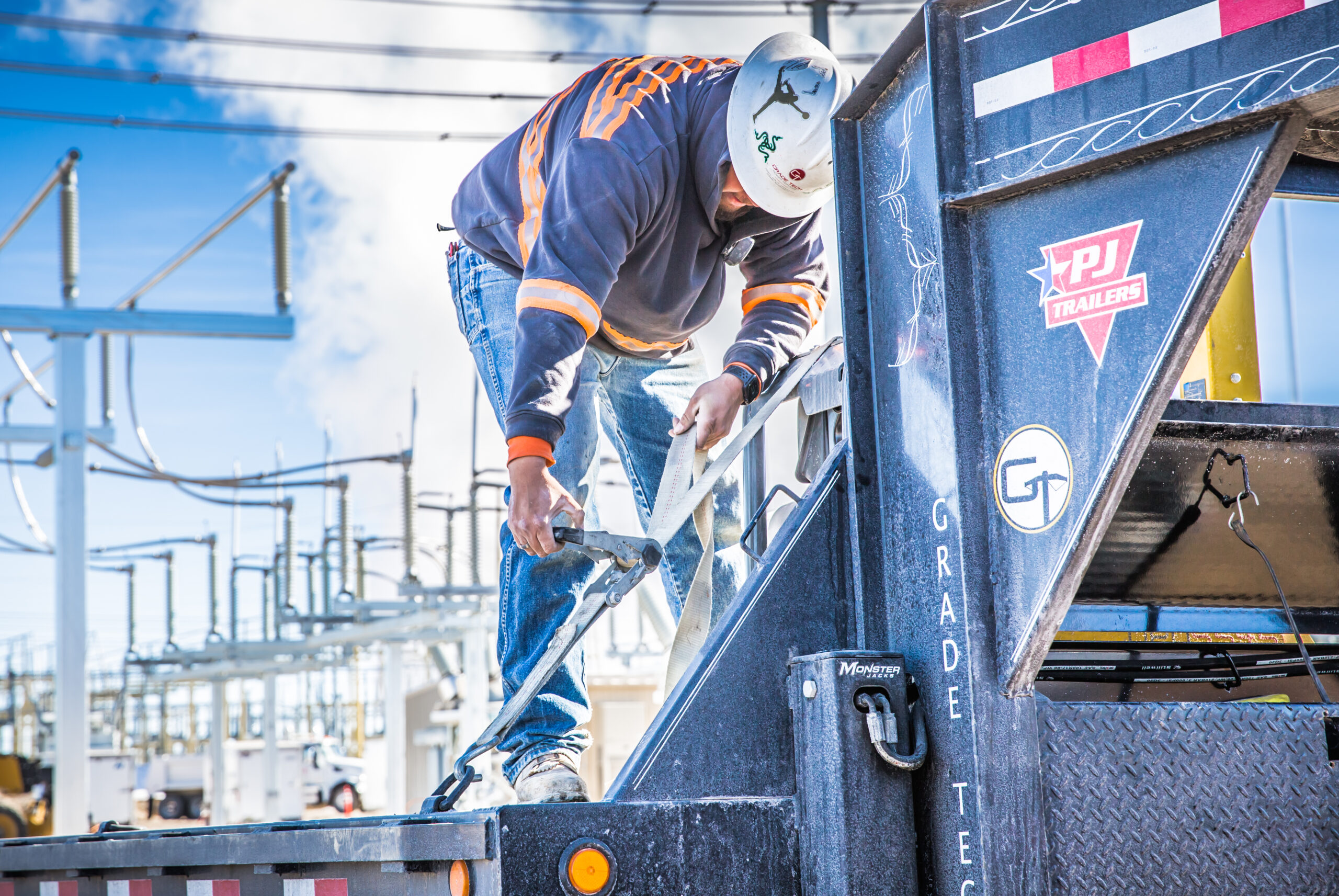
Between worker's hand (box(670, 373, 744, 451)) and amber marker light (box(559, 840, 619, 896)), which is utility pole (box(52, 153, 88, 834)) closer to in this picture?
worker's hand (box(670, 373, 744, 451))

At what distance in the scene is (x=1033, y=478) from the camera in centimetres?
169

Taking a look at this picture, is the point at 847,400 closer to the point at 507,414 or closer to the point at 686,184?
the point at 507,414

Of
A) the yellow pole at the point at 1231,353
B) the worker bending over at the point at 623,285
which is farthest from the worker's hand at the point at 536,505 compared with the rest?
the yellow pole at the point at 1231,353

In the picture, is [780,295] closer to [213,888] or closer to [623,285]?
[623,285]

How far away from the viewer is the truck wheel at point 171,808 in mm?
24750

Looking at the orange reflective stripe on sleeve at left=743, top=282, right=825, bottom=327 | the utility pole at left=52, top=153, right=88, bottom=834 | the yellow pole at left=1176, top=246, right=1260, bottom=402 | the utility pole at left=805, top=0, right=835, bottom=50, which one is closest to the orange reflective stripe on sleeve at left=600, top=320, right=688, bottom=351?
the orange reflective stripe on sleeve at left=743, top=282, right=825, bottom=327

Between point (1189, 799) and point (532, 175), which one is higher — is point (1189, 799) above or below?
below

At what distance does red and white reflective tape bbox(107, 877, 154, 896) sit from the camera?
7.72 feet

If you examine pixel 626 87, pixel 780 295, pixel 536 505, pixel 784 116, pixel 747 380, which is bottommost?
pixel 536 505

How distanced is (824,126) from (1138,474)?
0.86m

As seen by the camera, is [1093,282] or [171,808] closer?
[1093,282]

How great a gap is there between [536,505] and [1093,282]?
3.64 feet

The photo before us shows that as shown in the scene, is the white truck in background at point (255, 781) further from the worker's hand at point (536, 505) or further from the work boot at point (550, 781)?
the worker's hand at point (536, 505)

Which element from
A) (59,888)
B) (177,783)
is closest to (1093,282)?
(59,888)
